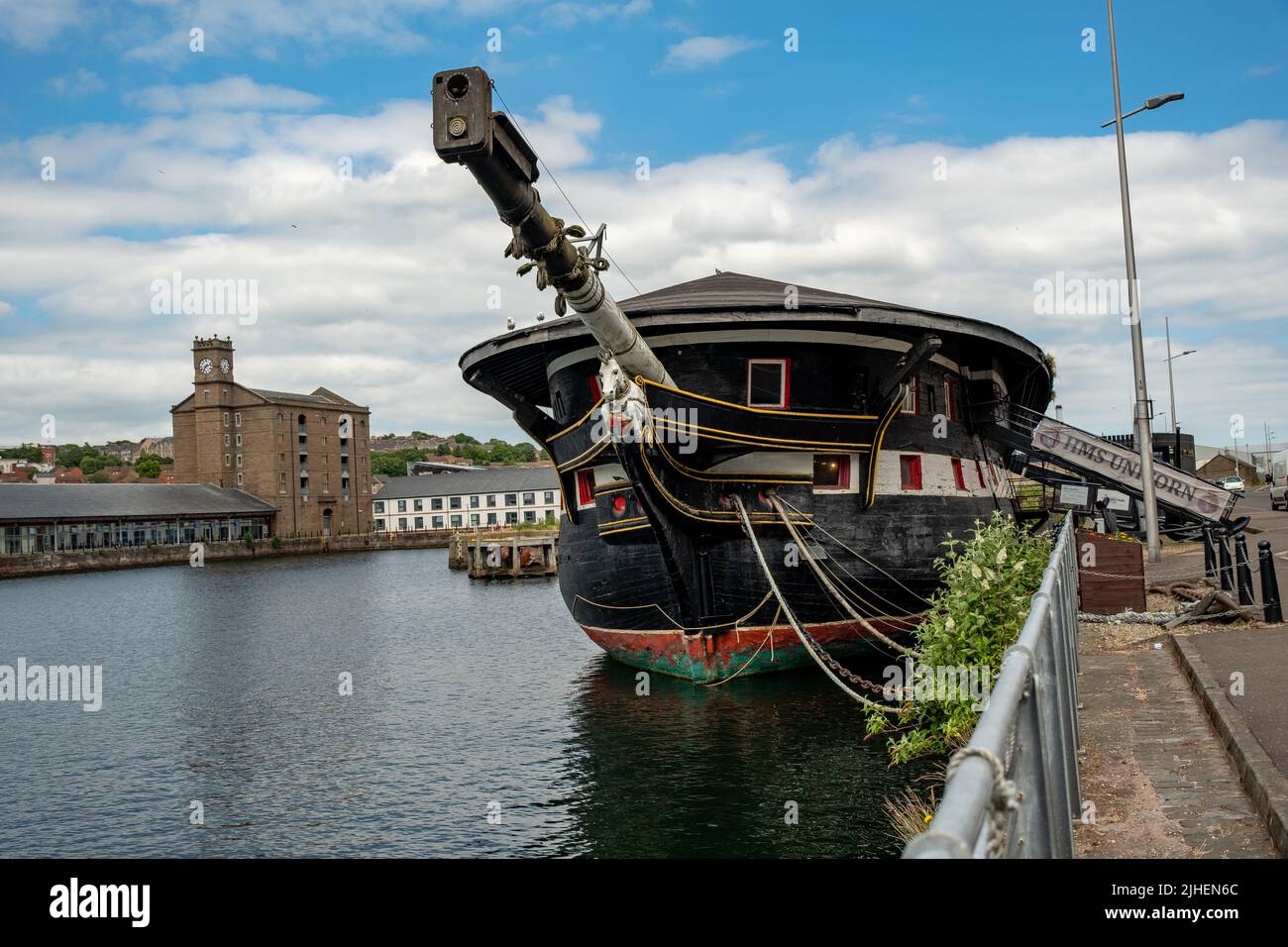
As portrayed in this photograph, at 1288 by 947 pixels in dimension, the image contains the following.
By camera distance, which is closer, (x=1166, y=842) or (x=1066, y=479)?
(x=1166, y=842)

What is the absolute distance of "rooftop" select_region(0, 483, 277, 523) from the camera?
273 ft

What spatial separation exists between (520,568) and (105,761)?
43.8 m

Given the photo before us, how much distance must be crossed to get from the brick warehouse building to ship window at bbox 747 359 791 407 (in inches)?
3972

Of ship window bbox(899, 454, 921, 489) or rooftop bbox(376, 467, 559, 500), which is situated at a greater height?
rooftop bbox(376, 467, 559, 500)

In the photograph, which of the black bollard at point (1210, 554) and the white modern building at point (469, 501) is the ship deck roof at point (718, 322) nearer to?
the black bollard at point (1210, 554)

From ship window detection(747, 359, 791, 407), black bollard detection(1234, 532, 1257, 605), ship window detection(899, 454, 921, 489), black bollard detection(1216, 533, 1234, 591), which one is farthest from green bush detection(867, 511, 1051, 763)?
ship window detection(899, 454, 921, 489)

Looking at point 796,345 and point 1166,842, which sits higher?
point 796,345

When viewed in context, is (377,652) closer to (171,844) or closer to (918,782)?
(171,844)

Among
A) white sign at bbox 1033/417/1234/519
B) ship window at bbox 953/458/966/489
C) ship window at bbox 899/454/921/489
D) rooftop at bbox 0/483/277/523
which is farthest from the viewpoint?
rooftop at bbox 0/483/277/523

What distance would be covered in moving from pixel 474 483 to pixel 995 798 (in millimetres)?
124724

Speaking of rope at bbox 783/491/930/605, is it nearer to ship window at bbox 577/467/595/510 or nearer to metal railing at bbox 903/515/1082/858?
ship window at bbox 577/467/595/510

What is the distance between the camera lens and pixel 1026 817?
3426mm

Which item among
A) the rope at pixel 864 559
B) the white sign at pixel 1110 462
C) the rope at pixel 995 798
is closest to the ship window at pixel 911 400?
the rope at pixel 864 559
